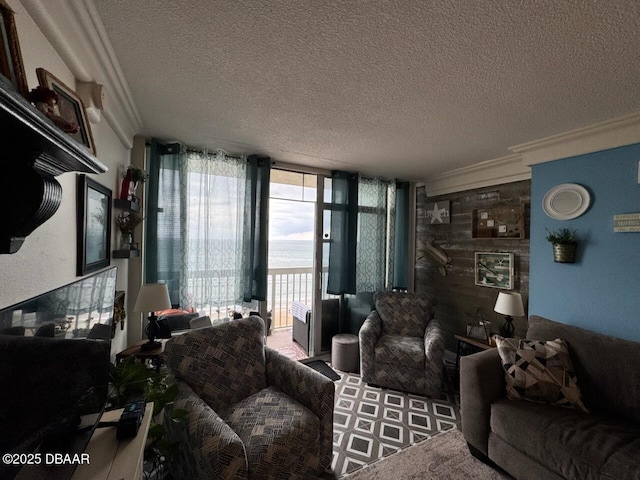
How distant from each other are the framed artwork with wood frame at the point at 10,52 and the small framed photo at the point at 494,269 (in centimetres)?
361

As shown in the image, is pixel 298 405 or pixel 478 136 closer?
pixel 298 405

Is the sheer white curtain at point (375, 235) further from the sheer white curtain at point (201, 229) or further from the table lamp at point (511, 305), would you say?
the sheer white curtain at point (201, 229)

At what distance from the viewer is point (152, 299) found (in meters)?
2.00

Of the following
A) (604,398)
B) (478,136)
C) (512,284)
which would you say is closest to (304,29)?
(478,136)

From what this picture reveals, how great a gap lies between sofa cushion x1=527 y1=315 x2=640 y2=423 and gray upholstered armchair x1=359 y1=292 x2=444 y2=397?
100cm

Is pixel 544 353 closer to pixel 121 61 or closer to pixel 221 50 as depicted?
pixel 221 50

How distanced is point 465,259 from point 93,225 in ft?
11.7

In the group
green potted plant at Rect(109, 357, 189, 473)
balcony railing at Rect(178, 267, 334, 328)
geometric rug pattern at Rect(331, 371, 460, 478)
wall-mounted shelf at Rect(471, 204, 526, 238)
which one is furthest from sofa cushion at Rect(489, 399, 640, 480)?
balcony railing at Rect(178, 267, 334, 328)

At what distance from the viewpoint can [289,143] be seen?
2.55m

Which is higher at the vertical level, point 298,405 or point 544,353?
point 544,353

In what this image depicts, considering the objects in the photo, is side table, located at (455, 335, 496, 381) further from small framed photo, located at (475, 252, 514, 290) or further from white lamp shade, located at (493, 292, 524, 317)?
small framed photo, located at (475, 252, 514, 290)

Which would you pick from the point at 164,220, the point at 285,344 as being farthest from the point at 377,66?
the point at 285,344

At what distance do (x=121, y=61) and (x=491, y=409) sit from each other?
9.74 ft

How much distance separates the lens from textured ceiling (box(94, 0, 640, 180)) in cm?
109
